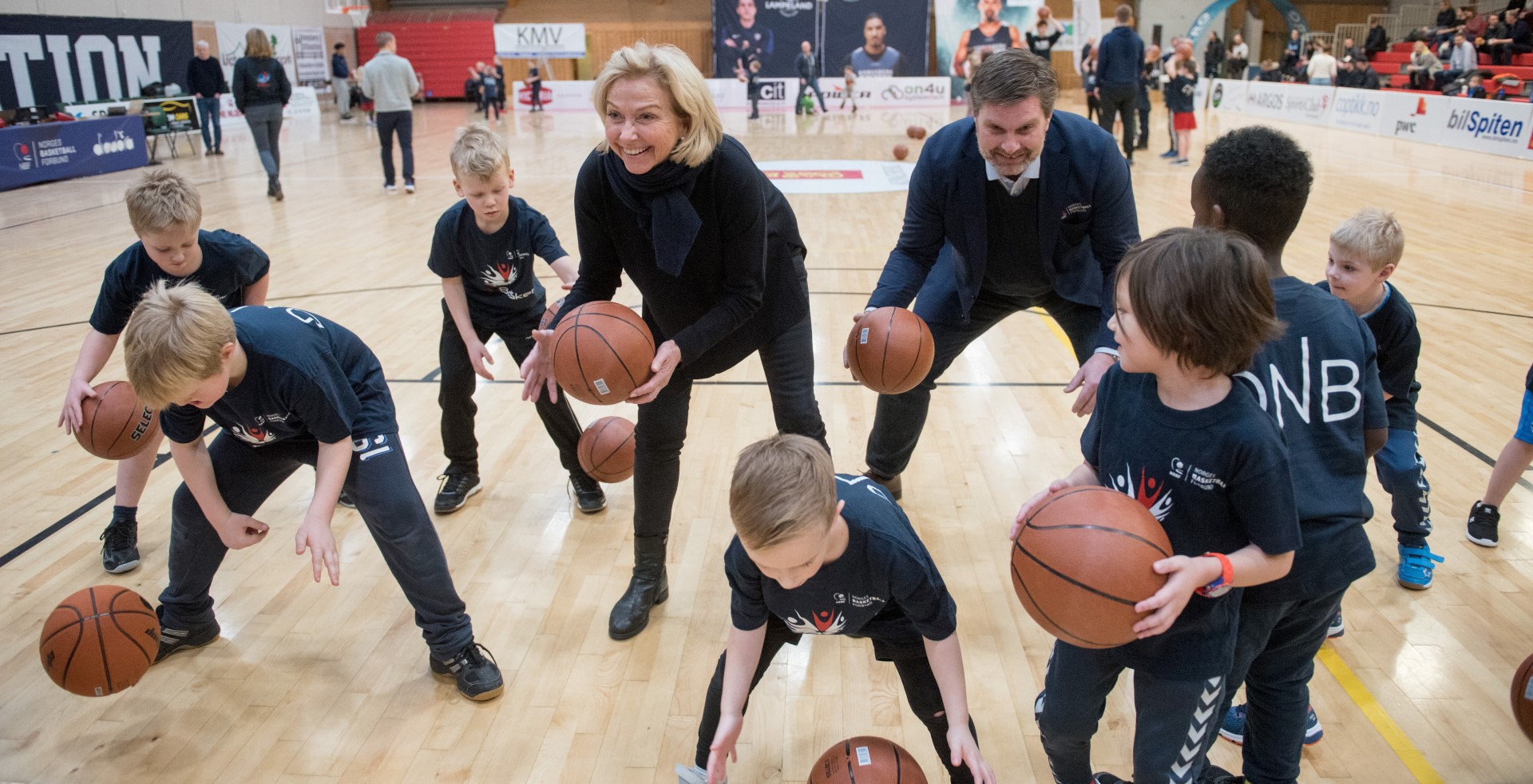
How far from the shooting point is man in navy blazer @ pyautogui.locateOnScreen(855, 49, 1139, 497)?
2795mm

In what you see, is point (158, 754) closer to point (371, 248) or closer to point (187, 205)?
point (187, 205)

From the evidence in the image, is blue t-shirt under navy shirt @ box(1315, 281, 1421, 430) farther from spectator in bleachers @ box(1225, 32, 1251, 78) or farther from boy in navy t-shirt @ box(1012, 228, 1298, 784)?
spectator in bleachers @ box(1225, 32, 1251, 78)

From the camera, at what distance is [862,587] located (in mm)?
2115

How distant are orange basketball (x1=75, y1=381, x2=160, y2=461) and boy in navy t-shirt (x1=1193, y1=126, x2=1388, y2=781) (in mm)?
3402

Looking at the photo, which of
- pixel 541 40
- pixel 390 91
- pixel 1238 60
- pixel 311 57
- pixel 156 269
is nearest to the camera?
pixel 156 269

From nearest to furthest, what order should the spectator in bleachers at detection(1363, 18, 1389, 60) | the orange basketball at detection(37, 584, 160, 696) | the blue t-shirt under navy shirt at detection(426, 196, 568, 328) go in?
the orange basketball at detection(37, 584, 160, 696) → the blue t-shirt under navy shirt at detection(426, 196, 568, 328) → the spectator in bleachers at detection(1363, 18, 1389, 60)

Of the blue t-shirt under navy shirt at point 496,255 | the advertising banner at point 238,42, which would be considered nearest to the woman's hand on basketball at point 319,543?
the blue t-shirt under navy shirt at point 496,255

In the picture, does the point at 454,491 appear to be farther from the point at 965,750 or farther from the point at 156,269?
the point at 965,750

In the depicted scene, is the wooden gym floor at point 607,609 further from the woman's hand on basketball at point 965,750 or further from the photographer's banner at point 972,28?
the photographer's banner at point 972,28

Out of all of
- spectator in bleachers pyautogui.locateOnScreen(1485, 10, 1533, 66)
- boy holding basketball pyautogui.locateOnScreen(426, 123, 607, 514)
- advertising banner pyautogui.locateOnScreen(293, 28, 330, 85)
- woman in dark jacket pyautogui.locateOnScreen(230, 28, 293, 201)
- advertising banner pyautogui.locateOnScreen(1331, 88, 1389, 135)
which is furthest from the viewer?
advertising banner pyautogui.locateOnScreen(293, 28, 330, 85)

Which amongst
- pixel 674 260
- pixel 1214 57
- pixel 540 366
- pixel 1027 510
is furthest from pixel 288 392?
pixel 1214 57

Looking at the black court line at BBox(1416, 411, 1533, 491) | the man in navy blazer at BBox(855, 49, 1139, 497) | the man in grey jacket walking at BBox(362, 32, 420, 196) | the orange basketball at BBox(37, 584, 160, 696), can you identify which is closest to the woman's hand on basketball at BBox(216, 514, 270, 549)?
the orange basketball at BBox(37, 584, 160, 696)

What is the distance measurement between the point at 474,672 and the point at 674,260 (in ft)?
4.62

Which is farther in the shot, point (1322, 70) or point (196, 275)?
point (1322, 70)
